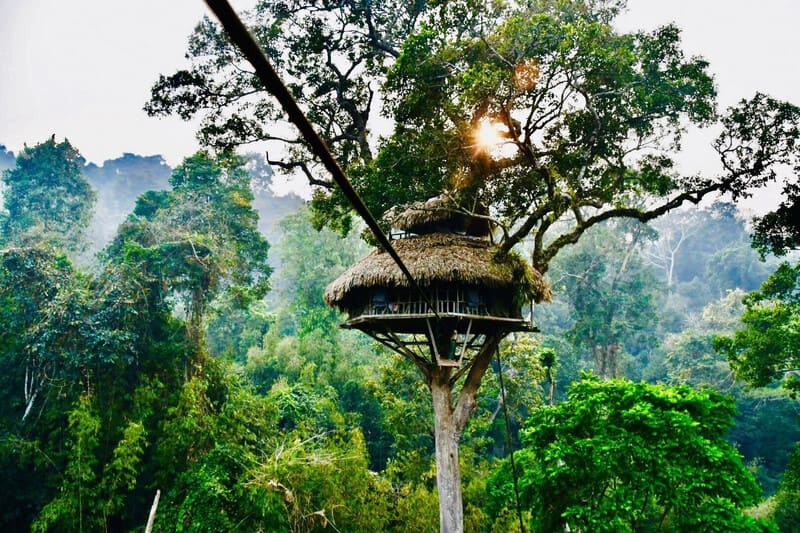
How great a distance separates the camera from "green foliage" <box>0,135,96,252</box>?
63.9 ft

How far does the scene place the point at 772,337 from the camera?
8.67 m

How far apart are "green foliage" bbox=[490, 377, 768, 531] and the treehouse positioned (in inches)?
70.2

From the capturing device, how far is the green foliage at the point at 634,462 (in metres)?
4.07

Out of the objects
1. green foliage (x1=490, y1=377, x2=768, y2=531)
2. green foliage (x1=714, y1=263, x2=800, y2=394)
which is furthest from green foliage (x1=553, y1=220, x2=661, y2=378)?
green foliage (x1=490, y1=377, x2=768, y2=531)

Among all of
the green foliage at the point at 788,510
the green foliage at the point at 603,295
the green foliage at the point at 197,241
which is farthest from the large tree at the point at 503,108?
the green foliage at the point at 603,295

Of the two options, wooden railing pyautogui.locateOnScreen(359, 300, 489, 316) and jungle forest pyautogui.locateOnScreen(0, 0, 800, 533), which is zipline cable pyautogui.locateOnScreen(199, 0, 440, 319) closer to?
jungle forest pyautogui.locateOnScreen(0, 0, 800, 533)

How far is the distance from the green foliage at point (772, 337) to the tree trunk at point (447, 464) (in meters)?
6.81

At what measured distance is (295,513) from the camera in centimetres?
682

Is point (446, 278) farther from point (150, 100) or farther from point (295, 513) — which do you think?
point (150, 100)

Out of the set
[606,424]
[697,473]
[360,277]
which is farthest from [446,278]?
[697,473]

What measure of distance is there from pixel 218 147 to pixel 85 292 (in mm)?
4558

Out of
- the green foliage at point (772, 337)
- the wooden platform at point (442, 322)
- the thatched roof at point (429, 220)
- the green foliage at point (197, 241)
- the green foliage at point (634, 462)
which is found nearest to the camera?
the green foliage at point (634, 462)

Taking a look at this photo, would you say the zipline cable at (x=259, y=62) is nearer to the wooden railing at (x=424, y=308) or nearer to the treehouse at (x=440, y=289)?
the treehouse at (x=440, y=289)

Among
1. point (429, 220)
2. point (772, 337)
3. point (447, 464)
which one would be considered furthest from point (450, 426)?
point (772, 337)
